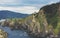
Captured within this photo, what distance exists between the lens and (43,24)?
19906mm

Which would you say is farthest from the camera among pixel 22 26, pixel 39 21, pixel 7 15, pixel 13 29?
pixel 39 21

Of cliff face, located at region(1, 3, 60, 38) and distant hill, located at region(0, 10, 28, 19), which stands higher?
distant hill, located at region(0, 10, 28, 19)

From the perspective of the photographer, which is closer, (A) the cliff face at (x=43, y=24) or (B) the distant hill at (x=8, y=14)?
(B) the distant hill at (x=8, y=14)

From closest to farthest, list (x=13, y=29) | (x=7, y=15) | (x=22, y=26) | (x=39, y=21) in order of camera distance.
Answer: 1. (x=7, y=15)
2. (x=13, y=29)
3. (x=22, y=26)
4. (x=39, y=21)

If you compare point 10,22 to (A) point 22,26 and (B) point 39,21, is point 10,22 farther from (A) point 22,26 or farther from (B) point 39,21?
(B) point 39,21

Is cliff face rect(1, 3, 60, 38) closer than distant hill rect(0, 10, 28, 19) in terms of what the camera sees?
No

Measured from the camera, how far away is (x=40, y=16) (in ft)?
67.4

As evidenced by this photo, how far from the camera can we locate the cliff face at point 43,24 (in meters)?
18.0

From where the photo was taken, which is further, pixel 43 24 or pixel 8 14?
pixel 43 24

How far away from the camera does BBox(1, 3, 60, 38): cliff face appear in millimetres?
18047

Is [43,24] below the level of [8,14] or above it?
below

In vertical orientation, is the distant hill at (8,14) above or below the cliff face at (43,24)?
above

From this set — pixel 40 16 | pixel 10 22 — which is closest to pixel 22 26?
pixel 10 22

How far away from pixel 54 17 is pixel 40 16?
4.60 ft
